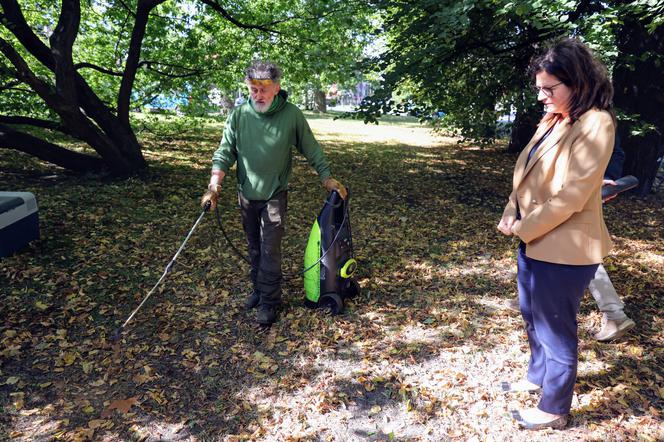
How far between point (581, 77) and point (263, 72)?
A: 2040 millimetres

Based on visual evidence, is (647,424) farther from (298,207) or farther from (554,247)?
(298,207)

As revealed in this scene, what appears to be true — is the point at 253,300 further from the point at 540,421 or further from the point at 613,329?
the point at 613,329

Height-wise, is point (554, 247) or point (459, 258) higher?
point (554, 247)

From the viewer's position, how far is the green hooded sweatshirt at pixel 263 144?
3.40 meters

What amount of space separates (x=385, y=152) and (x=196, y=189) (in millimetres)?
6743

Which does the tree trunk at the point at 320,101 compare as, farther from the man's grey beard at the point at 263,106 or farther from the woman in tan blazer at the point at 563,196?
the woman in tan blazer at the point at 563,196

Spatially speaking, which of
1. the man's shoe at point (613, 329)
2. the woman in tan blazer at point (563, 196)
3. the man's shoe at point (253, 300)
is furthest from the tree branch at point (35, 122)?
the man's shoe at point (613, 329)

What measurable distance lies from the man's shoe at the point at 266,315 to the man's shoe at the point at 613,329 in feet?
8.65

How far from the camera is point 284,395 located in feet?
9.94

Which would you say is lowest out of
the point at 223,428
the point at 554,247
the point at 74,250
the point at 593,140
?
the point at 223,428

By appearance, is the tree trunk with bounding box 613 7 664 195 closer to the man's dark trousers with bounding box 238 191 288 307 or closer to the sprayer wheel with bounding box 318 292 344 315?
the sprayer wheel with bounding box 318 292 344 315

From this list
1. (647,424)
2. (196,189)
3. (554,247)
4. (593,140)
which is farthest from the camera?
(196,189)

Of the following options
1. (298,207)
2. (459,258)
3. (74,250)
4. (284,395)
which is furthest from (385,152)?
(284,395)

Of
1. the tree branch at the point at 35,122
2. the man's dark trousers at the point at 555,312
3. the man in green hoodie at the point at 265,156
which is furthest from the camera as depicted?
the tree branch at the point at 35,122
